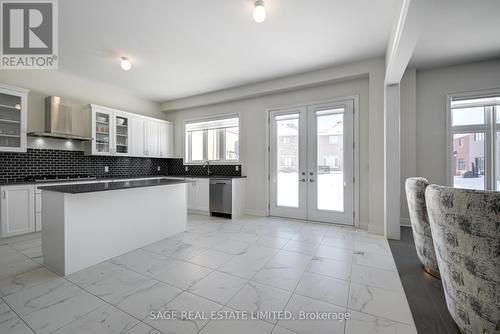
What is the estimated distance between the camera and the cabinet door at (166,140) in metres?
5.80

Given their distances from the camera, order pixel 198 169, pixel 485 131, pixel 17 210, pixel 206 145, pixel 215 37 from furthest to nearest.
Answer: pixel 198 169 → pixel 206 145 → pixel 485 131 → pixel 17 210 → pixel 215 37

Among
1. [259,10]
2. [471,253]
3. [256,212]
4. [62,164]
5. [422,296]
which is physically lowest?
[422,296]

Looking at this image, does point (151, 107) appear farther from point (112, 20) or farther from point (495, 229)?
point (495, 229)

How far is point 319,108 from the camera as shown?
4180 mm

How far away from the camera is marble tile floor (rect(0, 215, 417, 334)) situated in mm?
1517

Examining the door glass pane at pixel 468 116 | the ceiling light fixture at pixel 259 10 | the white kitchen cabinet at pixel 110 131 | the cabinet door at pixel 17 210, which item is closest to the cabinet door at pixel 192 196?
the white kitchen cabinet at pixel 110 131

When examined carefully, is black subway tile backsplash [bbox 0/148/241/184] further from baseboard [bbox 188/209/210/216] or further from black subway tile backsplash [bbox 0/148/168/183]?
baseboard [bbox 188/209/210/216]

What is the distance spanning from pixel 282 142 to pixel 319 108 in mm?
1004

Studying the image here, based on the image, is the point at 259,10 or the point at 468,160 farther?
the point at 468,160

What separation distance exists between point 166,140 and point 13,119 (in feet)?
9.54

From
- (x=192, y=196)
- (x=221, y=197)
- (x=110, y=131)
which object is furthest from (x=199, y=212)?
(x=110, y=131)

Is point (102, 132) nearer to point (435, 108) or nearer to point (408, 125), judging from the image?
point (408, 125)

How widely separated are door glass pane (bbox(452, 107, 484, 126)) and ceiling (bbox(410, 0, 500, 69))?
2.68 ft

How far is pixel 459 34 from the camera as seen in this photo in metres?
2.82
